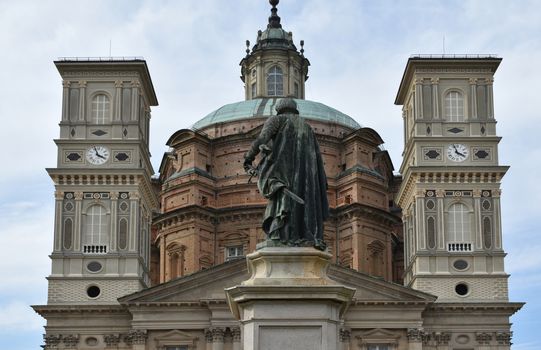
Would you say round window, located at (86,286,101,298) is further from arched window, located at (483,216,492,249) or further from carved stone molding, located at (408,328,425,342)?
arched window, located at (483,216,492,249)

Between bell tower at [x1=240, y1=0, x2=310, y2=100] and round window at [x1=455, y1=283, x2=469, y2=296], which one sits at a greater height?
bell tower at [x1=240, y1=0, x2=310, y2=100]

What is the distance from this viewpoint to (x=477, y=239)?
69938 millimetres

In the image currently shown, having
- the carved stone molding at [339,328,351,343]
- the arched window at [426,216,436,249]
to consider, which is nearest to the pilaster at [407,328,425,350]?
the carved stone molding at [339,328,351,343]

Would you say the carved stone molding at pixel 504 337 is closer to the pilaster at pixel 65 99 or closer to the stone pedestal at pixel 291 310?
the pilaster at pixel 65 99

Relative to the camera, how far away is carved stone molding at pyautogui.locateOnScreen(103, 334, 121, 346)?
228 feet

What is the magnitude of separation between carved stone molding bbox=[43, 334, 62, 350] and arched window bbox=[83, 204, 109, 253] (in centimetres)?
500

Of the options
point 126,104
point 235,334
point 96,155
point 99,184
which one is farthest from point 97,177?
point 235,334

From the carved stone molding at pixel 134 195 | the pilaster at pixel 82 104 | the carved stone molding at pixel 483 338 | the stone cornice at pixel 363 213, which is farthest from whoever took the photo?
the stone cornice at pixel 363 213

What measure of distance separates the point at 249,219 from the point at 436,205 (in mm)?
14308

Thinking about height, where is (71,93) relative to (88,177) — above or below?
above

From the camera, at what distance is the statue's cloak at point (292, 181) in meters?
17.6

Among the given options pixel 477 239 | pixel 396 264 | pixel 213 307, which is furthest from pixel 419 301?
pixel 396 264

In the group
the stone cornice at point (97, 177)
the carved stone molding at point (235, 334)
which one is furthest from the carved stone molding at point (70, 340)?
the carved stone molding at point (235, 334)

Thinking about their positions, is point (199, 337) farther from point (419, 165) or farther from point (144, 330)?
point (419, 165)
